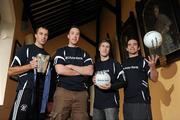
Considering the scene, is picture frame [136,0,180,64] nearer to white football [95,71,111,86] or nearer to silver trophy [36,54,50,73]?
white football [95,71,111,86]

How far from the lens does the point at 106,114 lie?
7.91 feet

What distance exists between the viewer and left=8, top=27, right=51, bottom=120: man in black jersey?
2072mm

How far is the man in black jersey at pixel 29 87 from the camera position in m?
2.07

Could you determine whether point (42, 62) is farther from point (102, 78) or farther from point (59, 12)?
point (59, 12)

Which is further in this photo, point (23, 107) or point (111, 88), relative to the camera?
point (111, 88)

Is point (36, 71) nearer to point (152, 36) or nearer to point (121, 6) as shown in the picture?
point (152, 36)

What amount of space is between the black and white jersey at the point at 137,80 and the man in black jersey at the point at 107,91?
0.22 feet

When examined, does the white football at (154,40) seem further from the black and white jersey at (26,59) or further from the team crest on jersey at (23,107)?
the team crest on jersey at (23,107)

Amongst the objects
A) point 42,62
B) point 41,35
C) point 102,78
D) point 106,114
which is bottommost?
point 106,114

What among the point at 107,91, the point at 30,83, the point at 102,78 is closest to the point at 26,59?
the point at 30,83

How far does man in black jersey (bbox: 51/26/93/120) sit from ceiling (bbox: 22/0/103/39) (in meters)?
2.38

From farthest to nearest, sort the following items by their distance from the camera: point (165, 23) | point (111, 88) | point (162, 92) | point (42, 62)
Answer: point (162, 92), point (165, 23), point (111, 88), point (42, 62)

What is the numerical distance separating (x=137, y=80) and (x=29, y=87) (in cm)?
98

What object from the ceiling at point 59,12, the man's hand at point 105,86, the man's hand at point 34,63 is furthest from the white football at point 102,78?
the ceiling at point 59,12
